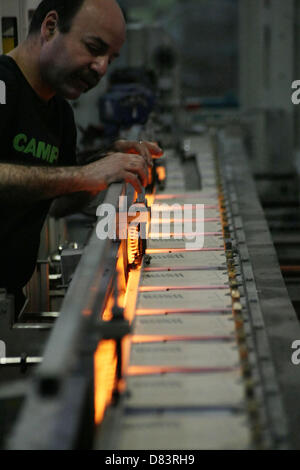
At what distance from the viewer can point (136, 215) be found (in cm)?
248

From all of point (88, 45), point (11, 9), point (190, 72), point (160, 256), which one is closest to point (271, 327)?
point (160, 256)

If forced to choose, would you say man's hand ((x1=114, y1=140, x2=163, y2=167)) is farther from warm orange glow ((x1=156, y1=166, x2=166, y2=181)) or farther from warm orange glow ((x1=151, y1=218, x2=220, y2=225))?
warm orange glow ((x1=156, y1=166, x2=166, y2=181))

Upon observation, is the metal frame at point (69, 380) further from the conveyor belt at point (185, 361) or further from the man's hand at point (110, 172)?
the man's hand at point (110, 172)

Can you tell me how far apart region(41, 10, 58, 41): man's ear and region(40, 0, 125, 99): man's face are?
0.07ft

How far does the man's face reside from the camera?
2133 mm

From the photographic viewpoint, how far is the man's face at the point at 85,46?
84.0 inches

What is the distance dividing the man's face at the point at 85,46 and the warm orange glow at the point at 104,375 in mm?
910

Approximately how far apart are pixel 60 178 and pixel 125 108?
2908mm

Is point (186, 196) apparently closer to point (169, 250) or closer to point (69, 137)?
point (169, 250)

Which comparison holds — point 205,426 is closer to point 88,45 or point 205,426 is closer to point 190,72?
point 88,45

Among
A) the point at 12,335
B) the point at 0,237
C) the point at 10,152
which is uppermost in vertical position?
the point at 10,152

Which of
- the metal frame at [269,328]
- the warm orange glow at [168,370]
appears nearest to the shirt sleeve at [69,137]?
the metal frame at [269,328]

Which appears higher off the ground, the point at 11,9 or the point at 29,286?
the point at 11,9
